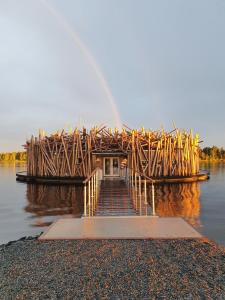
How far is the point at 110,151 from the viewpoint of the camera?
29422mm

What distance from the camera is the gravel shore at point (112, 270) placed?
465 centimetres

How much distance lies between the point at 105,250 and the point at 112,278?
154 cm

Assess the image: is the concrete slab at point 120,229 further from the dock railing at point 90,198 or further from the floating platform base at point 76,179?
the floating platform base at point 76,179

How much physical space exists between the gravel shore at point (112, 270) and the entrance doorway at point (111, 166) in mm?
21541

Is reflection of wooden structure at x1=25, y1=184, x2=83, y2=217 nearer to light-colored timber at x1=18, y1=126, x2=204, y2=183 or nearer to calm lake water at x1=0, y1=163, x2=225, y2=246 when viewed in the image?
calm lake water at x1=0, y1=163, x2=225, y2=246

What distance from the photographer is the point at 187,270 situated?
18.2 feet

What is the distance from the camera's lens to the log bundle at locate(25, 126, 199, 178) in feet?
98.3

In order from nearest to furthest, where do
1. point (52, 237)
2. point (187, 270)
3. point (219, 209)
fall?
point (187, 270), point (52, 237), point (219, 209)

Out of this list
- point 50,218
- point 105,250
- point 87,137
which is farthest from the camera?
point 87,137

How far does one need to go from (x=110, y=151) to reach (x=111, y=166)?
1.35m

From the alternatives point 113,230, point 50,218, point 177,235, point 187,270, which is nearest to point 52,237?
point 113,230

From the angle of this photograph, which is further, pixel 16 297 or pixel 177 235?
pixel 177 235

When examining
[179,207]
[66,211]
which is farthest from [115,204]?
[179,207]

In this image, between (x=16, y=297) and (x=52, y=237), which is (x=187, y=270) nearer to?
(x=16, y=297)
